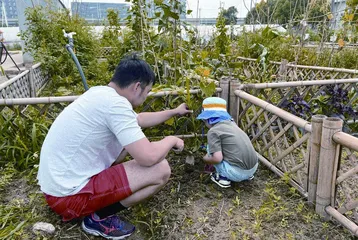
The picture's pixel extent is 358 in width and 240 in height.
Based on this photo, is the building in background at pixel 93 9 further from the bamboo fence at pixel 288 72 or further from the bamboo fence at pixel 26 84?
the bamboo fence at pixel 288 72

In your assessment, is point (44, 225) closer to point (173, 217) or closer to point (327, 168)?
point (173, 217)

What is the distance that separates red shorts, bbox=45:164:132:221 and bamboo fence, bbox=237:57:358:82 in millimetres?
3116

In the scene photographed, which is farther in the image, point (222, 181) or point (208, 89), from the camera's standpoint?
point (208, 89)

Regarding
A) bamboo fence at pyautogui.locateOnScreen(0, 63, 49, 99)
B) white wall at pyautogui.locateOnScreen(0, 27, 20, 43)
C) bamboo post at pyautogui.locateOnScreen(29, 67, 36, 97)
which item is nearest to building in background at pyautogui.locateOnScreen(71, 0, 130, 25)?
bamboo fence at pyautogui.locateOnScreen(0, 63, 49, 99)

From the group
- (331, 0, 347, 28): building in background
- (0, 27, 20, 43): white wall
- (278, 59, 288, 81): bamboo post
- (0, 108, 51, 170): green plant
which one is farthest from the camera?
(0, 27, 20, 43): white wall

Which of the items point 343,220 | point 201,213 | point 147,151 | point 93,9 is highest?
point 93,9

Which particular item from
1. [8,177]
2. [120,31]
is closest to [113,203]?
[8,177]

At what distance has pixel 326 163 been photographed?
6.20ft

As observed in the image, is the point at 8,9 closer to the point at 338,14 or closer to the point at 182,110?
the point at 338,14

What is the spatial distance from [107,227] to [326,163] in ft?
4.50

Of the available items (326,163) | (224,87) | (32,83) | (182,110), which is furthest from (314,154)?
(32,83)

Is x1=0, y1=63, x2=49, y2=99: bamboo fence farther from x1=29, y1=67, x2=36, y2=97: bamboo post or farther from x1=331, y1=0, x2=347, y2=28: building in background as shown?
x1=331, y1=0, x2=347, y2=28: building in background

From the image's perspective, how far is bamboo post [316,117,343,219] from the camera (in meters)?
1.82

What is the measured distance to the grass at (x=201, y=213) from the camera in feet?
6.21
